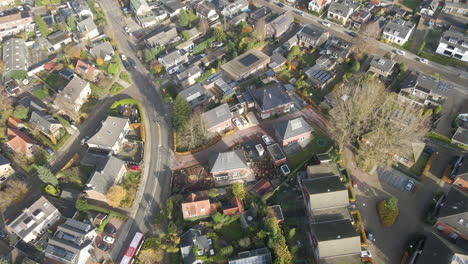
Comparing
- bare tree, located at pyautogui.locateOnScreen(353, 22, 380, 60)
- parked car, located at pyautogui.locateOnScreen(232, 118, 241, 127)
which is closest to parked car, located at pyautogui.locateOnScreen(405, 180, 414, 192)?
parked car, located at pyautogui.locateOnScreen(232, 118, 241, 127)

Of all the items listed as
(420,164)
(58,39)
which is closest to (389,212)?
(420,164)

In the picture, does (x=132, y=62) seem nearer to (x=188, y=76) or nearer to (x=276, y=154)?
(x=188, y=76)

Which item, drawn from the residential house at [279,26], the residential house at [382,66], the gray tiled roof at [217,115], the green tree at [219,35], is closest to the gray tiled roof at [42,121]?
the gray tiled roof at [217,115]

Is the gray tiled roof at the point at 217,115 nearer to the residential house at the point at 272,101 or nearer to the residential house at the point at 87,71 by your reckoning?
the residential house at the point at 272,101

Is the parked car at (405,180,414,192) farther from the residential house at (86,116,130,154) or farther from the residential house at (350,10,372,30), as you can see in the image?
the residential house at (86,116,130,154)

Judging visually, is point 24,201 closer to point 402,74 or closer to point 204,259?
point 204,259

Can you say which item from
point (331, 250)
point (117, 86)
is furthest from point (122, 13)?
point (331, 250)

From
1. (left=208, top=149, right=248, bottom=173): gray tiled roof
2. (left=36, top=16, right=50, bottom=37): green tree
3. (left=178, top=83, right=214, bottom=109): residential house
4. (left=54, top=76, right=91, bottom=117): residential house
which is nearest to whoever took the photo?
(left=208, top=149, right=248, bottom=173): gray tiled roof
